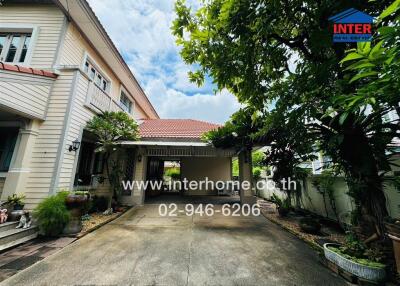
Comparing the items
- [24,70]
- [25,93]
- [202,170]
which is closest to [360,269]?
[25,93]

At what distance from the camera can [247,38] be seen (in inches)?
120

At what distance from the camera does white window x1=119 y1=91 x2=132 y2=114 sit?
31.1ft

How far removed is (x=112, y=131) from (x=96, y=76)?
2.76 metres

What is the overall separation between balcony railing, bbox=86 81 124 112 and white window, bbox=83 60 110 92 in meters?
0.51

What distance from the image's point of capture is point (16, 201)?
161 inches

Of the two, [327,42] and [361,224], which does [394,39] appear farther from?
[361,224]

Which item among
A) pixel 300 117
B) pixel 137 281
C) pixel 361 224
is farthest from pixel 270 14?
pixel 137 281

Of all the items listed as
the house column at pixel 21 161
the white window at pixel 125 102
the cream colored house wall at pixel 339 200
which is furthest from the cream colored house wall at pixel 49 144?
the cream colored house wall at pixel 339 200

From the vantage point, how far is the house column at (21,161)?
418 cm

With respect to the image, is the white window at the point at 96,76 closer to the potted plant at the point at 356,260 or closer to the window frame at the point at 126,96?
the window frame at the point at 126,96

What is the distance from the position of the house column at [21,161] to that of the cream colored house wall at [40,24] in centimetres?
203

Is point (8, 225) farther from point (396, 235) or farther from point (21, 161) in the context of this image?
point (396, 235)

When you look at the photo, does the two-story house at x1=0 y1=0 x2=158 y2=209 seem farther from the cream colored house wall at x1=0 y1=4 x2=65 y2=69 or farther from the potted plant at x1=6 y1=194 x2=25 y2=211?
the potted plant at x1=6 y1=194 x2=25 y2=211

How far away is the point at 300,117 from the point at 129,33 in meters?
6.70
